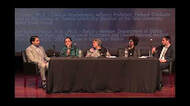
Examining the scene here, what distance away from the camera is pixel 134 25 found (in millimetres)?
9086

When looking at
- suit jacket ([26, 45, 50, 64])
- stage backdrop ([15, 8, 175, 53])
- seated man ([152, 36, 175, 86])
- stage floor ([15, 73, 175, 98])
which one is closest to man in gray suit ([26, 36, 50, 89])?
suit jacket ([26, 45, 50, 64])

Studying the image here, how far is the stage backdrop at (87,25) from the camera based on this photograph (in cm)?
894

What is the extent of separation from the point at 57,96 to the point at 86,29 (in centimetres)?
318

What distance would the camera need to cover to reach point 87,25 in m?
9.03

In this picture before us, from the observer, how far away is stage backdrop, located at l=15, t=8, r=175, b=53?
8938 mm

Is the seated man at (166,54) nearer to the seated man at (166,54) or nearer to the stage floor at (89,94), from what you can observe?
the seated man at (166,54)

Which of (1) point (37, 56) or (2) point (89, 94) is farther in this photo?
(1) point (37, 56)

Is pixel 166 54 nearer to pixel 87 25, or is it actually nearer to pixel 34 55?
pixel 34 55

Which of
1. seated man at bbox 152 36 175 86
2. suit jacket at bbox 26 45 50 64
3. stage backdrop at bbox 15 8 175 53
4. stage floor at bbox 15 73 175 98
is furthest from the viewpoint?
stage backdrop at bbox 15 8 175 53

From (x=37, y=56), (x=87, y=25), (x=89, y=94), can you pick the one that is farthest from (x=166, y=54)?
(x=87, y=25)

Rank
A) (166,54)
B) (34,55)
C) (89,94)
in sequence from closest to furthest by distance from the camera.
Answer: (89,94), (166,54), (34,55)

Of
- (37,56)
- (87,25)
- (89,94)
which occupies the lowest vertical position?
(89,94)

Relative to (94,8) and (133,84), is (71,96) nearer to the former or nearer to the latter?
(133,84)

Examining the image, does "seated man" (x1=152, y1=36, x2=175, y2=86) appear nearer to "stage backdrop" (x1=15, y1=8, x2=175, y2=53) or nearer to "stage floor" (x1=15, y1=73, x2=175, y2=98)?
"stage floor" (x1=15, y1=73, x2=175, y2=98)
